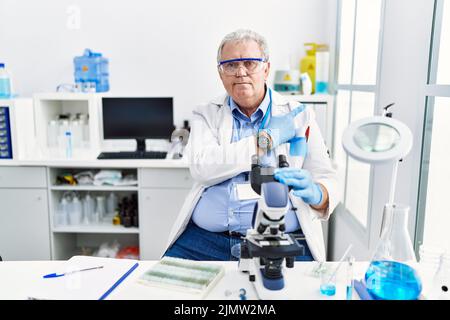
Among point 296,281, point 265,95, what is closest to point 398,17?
point 265,95

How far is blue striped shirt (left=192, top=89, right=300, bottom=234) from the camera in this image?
5.27ft

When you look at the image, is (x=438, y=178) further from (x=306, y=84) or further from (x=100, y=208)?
(x=100, y=208)

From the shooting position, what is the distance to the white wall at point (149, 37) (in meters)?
3.16

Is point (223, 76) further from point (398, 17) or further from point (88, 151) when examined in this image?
point (88, 151)

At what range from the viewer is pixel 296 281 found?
1.11 meters

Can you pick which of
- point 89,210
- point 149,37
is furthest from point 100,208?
point 149,37

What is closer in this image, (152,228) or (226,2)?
(152,228)

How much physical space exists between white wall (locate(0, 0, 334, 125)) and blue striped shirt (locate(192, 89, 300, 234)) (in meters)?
1.59

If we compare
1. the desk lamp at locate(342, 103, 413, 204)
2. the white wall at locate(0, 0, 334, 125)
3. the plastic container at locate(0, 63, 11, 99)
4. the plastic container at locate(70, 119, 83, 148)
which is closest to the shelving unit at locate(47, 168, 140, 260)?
the plastic container at locate(70, 119, 83, 148)

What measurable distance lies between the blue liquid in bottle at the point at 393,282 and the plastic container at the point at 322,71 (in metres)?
2.21

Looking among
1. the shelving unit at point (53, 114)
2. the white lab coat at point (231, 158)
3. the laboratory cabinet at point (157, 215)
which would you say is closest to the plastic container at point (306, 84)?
the laboratory cabinet at point (157, 215)

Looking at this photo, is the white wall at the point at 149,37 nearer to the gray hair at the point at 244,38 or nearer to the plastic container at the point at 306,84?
the plastic container at the point at 306,84

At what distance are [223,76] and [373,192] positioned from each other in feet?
3.51

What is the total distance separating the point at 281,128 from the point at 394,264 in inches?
25.7
